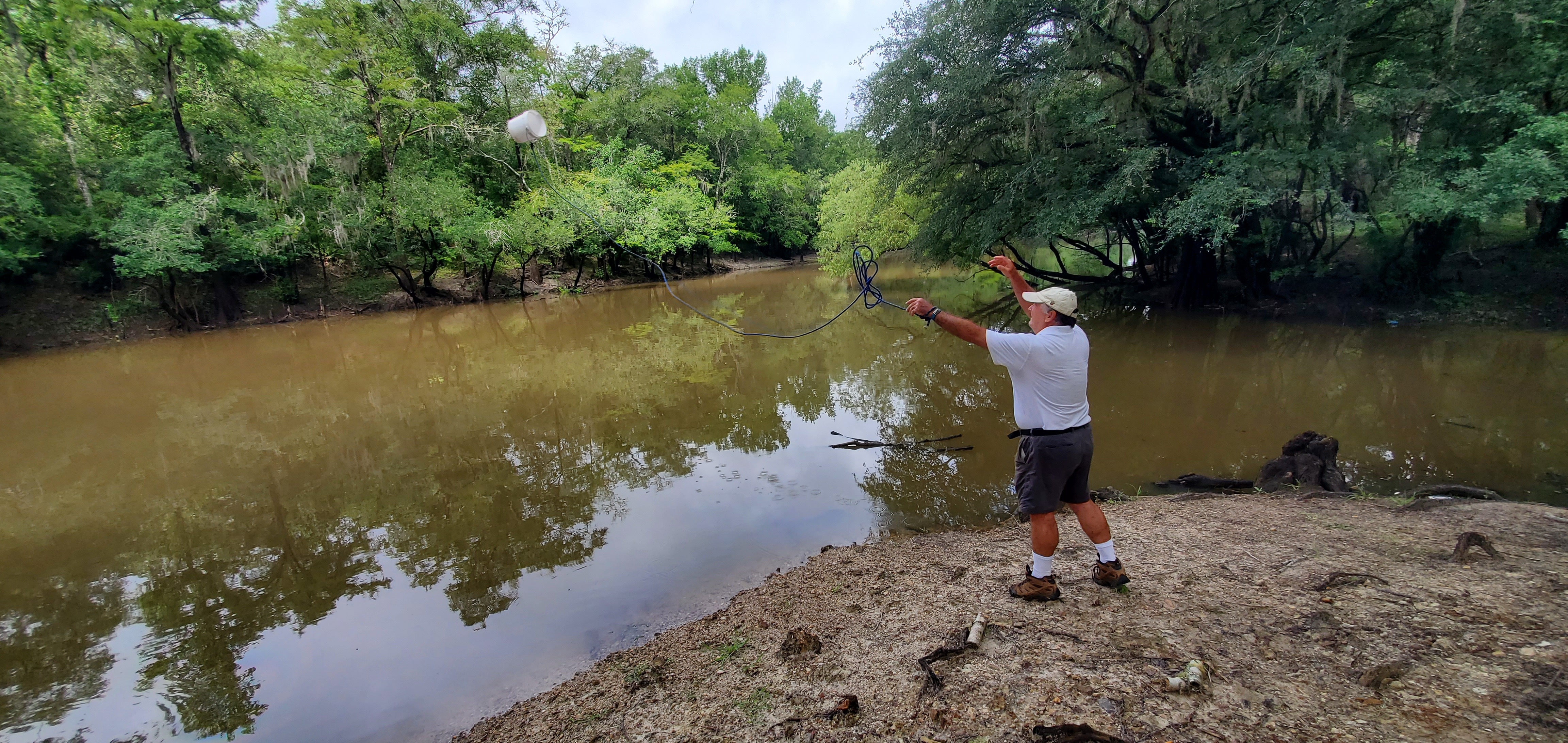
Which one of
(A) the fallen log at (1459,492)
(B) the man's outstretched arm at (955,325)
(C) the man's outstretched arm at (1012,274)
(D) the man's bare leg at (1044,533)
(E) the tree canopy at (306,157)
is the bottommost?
(A) the fallen log at (1459,492)

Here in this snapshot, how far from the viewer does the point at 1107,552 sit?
343 centimetres

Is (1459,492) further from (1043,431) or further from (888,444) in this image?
(888,444)

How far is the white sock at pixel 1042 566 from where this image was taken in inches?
134

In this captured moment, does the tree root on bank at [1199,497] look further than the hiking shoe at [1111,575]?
Yes

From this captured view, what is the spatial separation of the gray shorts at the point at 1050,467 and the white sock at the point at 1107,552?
320mm

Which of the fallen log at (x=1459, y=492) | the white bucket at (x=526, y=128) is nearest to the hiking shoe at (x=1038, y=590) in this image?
the fallen log at (x=1459, y=492)

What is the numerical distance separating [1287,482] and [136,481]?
12.6 metres

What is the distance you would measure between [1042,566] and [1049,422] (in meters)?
0.87

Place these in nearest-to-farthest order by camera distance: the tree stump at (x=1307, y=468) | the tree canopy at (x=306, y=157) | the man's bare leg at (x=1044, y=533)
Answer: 1. the man's bare leg at (x=1044, y=533)
2. the tree stump at (x=1307, y=468)
3. the tree canopy at (x=306, y=157)

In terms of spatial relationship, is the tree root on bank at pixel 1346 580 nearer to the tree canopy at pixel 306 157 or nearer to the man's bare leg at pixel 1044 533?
the man's bare leg at pixel 1044 533

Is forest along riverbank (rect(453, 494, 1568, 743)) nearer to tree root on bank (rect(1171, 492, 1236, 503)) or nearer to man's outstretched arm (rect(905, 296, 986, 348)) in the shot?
tree root on bank (rect(1171, 492, 1236, 503))

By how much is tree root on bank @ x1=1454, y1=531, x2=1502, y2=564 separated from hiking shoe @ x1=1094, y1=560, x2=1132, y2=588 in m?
1.82

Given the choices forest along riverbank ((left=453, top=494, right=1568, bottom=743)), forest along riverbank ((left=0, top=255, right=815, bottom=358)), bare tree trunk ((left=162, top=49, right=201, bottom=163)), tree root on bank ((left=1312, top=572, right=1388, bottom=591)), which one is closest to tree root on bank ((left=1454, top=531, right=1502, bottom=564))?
forest along riverbank ((left=453, top=494, right=1568, bottom=743))

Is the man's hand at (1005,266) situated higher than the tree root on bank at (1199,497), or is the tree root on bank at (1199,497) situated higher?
the man's hand at (1005,266)
